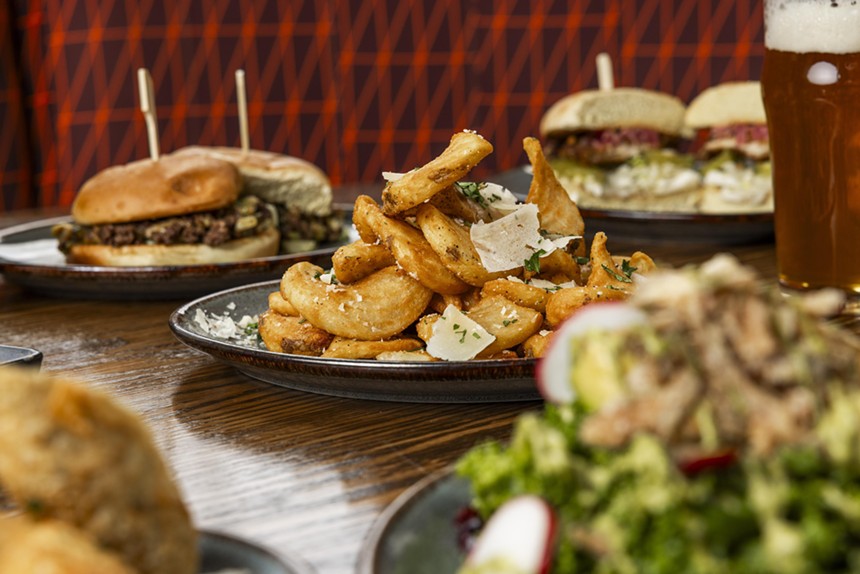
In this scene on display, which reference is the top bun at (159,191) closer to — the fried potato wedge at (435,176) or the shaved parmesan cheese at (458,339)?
the fried potato wedge at (435,176)

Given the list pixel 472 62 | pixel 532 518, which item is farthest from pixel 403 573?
pixel 472 62

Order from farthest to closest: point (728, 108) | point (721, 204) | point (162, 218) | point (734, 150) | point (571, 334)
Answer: point (728, 108) → point (734, 150) → point (721, 204) → point (162, 218) → point (571, 334)

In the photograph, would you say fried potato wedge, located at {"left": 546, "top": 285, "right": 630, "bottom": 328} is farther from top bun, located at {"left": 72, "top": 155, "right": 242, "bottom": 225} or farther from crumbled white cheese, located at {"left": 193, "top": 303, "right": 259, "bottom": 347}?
top bun, located at {"left": 72, "top": 155, "right": 242, "bottom": 225}

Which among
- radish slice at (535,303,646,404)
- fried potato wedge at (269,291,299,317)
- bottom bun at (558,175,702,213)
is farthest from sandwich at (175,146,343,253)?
radish slice at (535,303,646,404)

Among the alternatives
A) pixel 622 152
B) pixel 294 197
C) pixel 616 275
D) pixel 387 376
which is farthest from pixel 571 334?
pixel 622 152

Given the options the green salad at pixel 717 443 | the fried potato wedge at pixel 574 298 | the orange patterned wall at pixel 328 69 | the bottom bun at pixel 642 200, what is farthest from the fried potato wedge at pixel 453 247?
the orange patterned wall at pixel 328 69

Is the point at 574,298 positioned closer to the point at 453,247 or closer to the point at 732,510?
the point at 453,247
